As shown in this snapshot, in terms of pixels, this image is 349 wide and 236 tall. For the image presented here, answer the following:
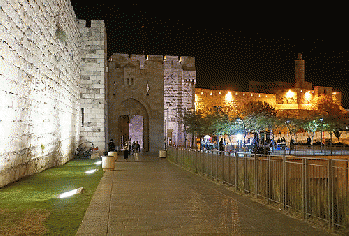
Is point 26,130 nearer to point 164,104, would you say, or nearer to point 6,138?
point 6,138

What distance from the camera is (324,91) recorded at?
237ft

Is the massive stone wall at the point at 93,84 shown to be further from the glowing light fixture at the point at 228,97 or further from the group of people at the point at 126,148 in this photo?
the glowing light fixture at the point at 228,97

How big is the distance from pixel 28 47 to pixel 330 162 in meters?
7.79

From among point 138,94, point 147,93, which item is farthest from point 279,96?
point 138,94

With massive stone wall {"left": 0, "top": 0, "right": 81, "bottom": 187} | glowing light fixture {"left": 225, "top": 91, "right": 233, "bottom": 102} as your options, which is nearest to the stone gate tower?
massive stone wall {"left": 0, "top": 0, "right": 81, "bottom": 187}

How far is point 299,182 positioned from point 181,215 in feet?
5.51

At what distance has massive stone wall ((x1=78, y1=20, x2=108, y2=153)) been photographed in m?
22.6

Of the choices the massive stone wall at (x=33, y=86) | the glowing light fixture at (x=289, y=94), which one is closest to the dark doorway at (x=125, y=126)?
the massive stone wall at (x=33, y=86)

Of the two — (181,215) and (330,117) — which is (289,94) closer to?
(330,117)

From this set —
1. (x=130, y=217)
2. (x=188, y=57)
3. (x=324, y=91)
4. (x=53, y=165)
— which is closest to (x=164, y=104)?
(x=188, y=57)

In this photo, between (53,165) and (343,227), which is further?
(53,165)

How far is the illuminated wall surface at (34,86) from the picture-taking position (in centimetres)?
853

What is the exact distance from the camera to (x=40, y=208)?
6.30 m

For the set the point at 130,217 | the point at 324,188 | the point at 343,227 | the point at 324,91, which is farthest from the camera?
the point at 324,91
